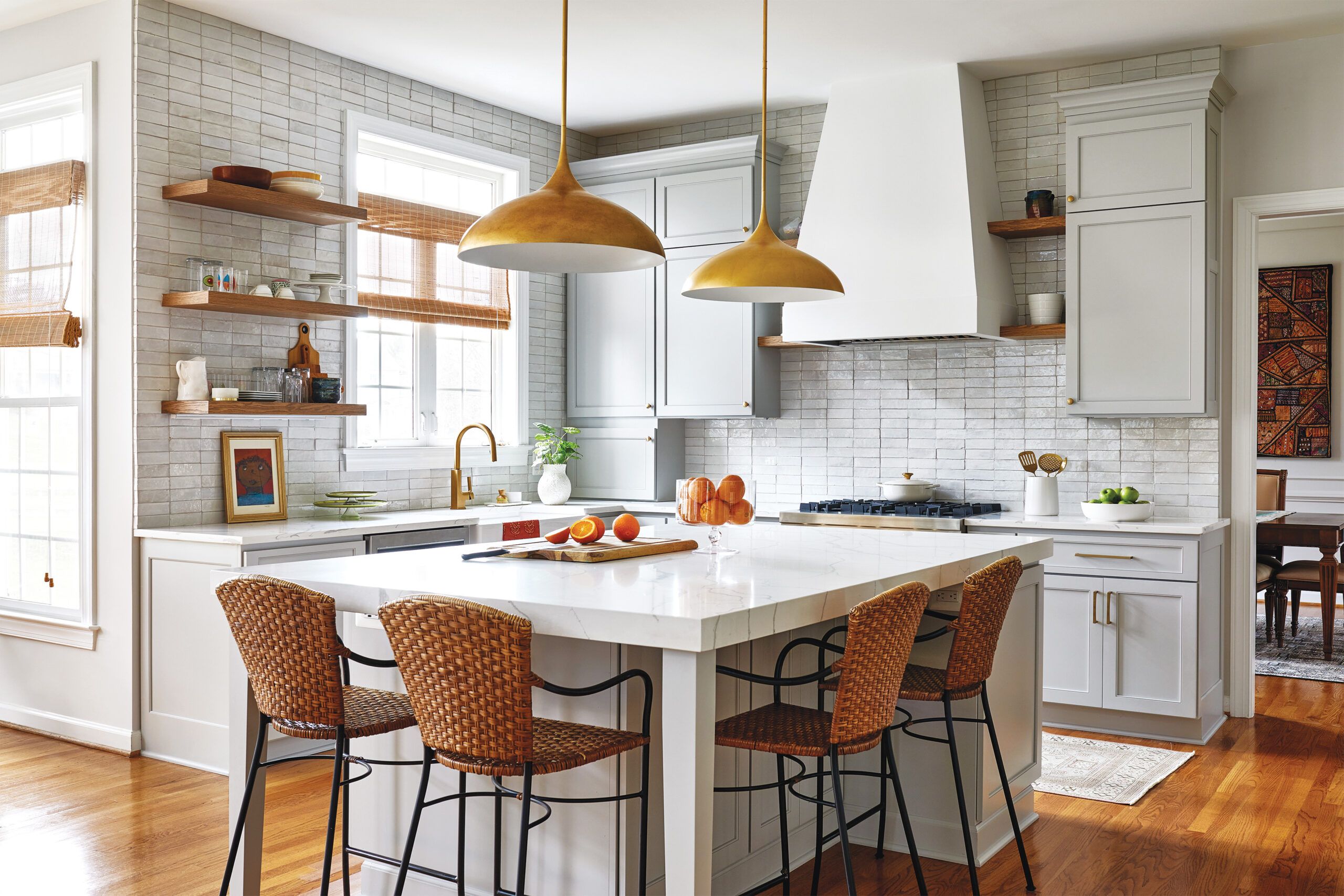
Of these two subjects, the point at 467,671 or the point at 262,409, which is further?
the point at 262,409

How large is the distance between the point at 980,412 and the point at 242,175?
11.7ft

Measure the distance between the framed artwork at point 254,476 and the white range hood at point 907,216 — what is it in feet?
8.28

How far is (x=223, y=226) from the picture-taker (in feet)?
15.9

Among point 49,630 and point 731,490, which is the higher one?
point 731,490

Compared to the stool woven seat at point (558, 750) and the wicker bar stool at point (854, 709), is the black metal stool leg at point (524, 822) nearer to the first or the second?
the stool woven seat at point (558, 750)

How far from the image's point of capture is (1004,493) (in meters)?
5.73

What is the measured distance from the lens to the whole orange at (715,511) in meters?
3.22

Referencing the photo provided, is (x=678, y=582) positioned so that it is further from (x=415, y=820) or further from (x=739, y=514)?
(x=415, y=820)

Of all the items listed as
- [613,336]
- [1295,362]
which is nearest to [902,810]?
[613,336]

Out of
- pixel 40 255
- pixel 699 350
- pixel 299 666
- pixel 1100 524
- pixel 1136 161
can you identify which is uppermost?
pixel 1136 161

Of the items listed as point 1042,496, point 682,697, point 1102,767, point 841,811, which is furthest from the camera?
point 1042,496

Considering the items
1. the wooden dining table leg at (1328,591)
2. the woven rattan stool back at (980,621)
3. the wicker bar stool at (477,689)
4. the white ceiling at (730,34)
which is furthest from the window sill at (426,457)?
the wooden dining table leg at (1328,591)

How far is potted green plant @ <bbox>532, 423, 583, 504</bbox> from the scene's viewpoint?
6.21 m

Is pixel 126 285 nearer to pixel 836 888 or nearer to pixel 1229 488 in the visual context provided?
pixel 836 888
